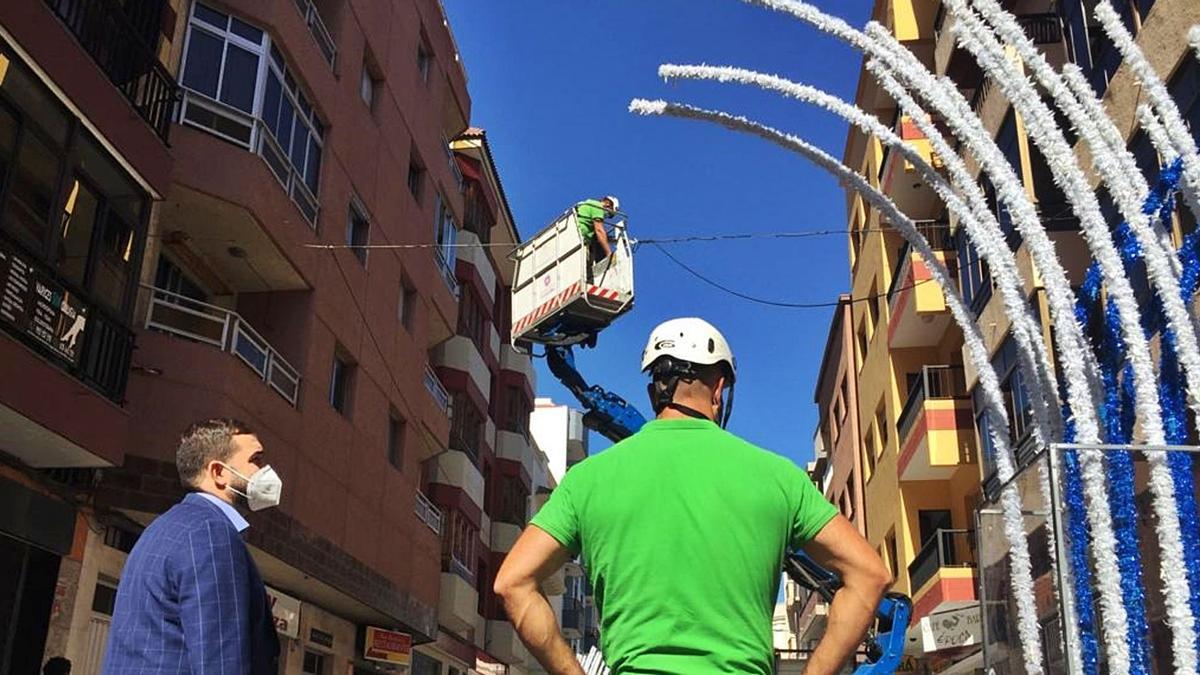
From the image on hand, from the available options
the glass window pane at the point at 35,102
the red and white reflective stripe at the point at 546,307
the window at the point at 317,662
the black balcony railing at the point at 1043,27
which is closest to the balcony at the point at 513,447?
the window at the point at 317,662

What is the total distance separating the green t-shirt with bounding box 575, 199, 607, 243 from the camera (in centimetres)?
1291

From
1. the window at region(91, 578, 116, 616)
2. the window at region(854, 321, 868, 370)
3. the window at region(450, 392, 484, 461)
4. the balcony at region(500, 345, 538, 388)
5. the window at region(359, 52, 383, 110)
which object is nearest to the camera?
the window at region(91, 578, 116, 616)

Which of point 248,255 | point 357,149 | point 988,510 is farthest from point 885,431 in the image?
point 988,510

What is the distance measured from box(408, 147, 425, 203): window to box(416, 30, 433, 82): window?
90.1 inches

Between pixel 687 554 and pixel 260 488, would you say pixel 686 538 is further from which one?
pixel 260 488

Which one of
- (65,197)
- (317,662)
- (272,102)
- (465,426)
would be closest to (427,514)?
(317,662)

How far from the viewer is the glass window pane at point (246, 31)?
16.4m

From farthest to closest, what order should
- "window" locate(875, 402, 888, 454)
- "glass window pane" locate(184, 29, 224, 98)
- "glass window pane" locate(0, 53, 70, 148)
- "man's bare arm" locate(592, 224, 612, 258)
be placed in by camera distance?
"window" locate(875, 402, 888, 454)
"glass window pane" locate(184, 29, 224, 98)
"man's bare arm" locate(592, 224, 612, 258)
"glass window pane" locate(0, 53, 70, 148)

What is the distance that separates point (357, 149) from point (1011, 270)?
1446 cm

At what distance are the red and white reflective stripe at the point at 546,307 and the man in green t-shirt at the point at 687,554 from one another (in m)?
9.46

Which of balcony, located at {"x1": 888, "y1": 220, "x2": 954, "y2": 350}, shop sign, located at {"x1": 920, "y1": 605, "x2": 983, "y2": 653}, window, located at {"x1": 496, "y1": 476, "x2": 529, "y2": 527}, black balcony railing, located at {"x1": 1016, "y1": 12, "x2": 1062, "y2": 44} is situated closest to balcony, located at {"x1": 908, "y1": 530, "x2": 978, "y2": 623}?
shop sign, located at {"x1": 920, "y1": 605, "x2": 983, "y2": 653}

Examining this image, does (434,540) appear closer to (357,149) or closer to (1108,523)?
(357,149)

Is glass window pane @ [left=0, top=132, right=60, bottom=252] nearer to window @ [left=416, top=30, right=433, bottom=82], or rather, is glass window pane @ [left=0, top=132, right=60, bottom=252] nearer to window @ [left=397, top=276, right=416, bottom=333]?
window @ [left=397, top=276, right=416, bottom=333]

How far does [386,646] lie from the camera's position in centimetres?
2342
